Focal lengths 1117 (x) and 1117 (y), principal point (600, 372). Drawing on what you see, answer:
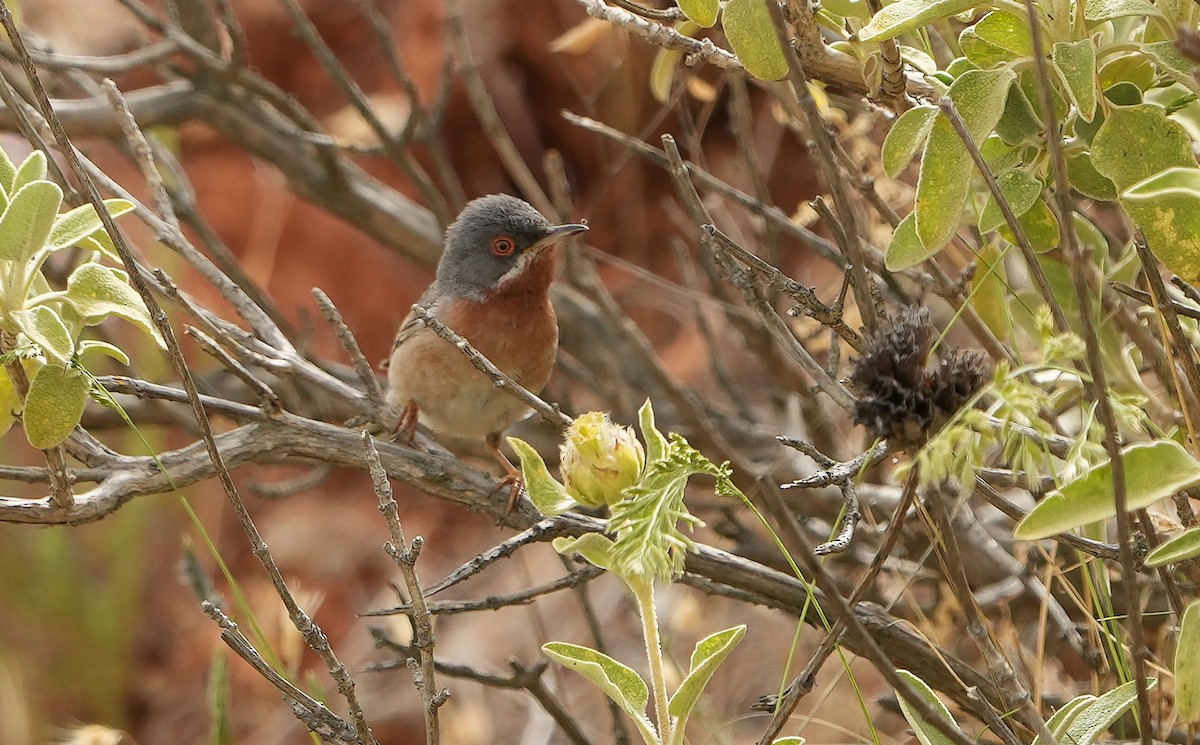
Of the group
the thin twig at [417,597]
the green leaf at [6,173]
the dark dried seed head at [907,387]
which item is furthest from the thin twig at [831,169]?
the green leaf at [6,173]

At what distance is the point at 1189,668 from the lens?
1825mm

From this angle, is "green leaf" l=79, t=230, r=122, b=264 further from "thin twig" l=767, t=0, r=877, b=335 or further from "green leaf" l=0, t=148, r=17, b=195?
"thin twig" l=767, t=0, r=877, b=335

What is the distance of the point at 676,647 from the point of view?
6547mm

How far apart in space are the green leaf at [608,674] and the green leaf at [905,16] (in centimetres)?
121

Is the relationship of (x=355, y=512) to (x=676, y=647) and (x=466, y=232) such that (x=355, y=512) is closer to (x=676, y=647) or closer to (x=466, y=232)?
(x=676, y=647)

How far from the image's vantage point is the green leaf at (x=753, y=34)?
2248mm

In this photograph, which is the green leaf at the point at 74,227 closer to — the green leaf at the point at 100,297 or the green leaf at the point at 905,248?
the green leaf at the point at 100,297

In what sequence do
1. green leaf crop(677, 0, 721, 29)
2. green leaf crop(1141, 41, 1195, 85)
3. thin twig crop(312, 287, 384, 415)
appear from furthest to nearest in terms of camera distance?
thin twig crop(312, 287, 384, 415), green leaf crop(677, 0, 721, 29), green leaf crop(1141, 41, 1195, 85)

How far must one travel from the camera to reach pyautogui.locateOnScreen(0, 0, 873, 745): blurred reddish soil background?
6906 millimetres

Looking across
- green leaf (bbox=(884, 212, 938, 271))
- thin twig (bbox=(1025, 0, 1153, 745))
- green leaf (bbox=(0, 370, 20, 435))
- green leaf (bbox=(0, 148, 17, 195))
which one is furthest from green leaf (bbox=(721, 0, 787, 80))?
green leaf (bbox=(0, 370, 20, 435))

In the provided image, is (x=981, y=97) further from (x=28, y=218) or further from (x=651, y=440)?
(x=28, y=218)

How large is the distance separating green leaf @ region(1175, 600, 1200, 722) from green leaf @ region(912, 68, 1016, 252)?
0.81 metres

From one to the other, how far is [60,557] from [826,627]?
5978mm

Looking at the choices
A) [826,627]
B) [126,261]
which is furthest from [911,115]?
[126,261]
